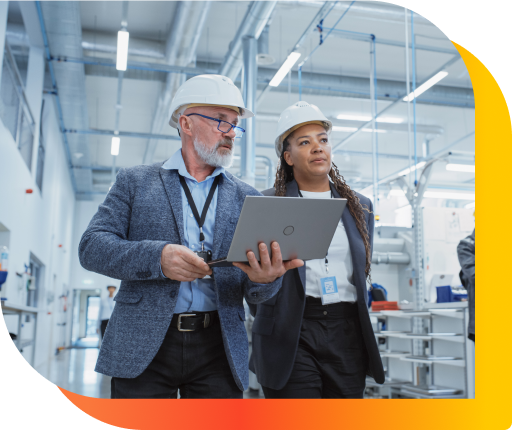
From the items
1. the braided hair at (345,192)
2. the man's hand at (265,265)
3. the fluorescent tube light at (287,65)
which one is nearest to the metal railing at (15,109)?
the fluorescent tube light at (287,65)

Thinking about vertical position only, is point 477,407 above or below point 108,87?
below

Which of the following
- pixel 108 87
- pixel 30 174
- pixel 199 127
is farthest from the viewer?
pixel 108 87

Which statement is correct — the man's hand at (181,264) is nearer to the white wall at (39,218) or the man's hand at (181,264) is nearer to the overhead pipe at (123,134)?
the white wall at (39,218)

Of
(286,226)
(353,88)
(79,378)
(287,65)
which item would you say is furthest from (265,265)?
(353,88)

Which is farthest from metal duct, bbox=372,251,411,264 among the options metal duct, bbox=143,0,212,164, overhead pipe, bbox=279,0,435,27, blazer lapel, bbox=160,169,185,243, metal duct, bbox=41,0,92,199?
blazer lapel, bbox=160,169,185,243

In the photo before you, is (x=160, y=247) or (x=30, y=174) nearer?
(x=160, y=247)

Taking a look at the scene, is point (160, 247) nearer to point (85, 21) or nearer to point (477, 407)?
point (477, 407)

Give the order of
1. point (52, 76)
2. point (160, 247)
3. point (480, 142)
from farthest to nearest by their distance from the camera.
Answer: point (52, 76)
point (480, 142)
point (160, 247)

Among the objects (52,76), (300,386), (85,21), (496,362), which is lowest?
(300,386)

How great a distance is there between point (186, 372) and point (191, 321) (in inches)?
5.8

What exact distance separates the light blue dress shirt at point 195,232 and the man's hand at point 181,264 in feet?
0.54

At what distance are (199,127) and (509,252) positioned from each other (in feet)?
3.70

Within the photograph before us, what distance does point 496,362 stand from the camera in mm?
1676

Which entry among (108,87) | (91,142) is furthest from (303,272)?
(91,142)
